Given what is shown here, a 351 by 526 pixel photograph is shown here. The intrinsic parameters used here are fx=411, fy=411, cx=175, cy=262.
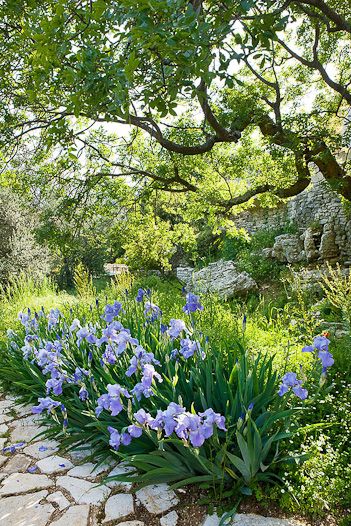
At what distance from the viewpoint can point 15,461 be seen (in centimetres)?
286

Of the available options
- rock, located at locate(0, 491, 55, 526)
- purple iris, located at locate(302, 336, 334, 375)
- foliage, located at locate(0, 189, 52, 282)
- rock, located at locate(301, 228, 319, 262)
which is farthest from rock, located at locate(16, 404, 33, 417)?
foliage, located at locate(0, 189, 52, 282)

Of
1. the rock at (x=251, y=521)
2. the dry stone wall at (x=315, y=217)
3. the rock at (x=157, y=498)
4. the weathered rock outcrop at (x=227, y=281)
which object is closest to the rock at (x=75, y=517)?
the rock at (x=157, y=498)

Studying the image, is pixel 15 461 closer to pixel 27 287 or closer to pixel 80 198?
pixel 80 198

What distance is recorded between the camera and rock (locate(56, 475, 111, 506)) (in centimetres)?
231

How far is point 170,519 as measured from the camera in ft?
6.84

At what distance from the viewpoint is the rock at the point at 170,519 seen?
2.06 meters

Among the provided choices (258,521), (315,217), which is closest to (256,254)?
(315,217)

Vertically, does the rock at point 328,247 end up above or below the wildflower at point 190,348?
below

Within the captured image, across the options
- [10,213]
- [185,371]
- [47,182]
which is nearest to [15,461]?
[185,371]

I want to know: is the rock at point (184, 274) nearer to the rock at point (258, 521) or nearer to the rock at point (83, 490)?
the rock at point (83, 490)

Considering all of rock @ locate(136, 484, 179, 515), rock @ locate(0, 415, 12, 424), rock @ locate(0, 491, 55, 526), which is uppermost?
rock @ locate(0, 415, 12, 424)

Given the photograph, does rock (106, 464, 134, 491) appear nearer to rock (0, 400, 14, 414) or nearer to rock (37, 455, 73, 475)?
rock (37, 455, 73, 475)

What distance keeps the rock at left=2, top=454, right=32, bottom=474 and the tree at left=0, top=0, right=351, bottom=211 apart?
2.16 meters

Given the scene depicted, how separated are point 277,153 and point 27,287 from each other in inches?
213
